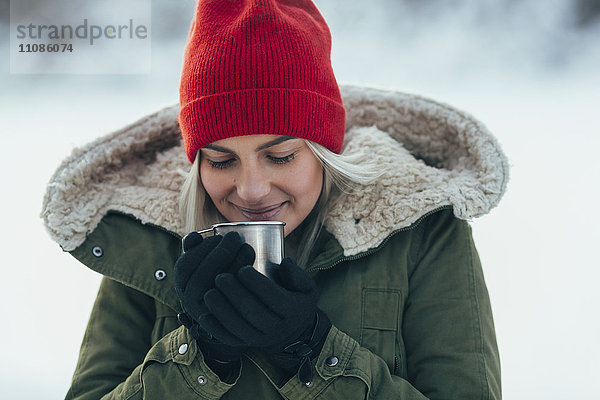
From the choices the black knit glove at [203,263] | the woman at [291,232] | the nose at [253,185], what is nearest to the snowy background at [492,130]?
the woman at [291,232]

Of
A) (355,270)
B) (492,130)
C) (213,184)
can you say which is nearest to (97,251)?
(213,184)

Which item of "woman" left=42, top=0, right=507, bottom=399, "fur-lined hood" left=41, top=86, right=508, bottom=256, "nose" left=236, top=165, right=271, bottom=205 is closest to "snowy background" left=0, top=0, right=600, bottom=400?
"fur-lined hood" left=41, top=86, right=508, bottom=256

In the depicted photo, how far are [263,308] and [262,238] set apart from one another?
148 millimetres

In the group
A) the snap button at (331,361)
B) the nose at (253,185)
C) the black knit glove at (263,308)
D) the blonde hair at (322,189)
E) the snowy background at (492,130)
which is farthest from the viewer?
the snowy background at (492,130)

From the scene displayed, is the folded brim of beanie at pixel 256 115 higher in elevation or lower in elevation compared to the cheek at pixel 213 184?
higher

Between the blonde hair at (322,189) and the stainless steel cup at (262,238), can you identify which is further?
the blonde hair at (322,189)

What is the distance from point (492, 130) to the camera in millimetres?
2555

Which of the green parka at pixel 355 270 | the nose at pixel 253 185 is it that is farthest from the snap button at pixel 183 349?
the nose at pixel 253 185

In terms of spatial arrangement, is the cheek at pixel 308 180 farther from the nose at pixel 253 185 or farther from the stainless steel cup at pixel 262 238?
the stainless steel cup at pixel 262 238

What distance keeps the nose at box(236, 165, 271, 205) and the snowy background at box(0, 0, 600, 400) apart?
1210mm

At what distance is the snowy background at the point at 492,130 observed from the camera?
2.48 meters

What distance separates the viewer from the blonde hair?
5.26ft

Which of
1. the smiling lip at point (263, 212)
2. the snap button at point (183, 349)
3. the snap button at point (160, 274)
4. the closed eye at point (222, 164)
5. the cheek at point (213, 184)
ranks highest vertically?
the closed eye at point (222, 164)

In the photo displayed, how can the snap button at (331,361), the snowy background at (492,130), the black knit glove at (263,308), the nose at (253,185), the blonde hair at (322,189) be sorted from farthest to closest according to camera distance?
the snowy background at (492,130) → the blonde hair at (322,189) → the nose at (253,185) → the snap button at (331,361) → the black knit glove at (263,308)
